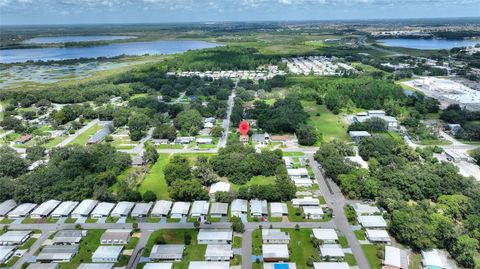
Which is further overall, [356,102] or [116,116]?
[356,102]

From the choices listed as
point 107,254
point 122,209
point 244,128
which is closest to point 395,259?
point 107,254

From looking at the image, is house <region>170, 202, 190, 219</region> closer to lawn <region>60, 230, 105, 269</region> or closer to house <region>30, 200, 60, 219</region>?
lawn <region>60, 230, 105, 269</region>

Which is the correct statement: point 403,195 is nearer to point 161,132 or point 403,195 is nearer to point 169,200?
point 169,200

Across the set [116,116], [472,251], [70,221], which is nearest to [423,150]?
[472,251]

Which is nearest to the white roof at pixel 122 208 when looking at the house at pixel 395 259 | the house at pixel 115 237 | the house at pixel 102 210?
the house at pixel 102 210

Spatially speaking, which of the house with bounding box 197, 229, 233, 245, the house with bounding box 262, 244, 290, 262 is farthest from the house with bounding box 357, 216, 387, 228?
the house with bounding box 197, 229, 233, 245

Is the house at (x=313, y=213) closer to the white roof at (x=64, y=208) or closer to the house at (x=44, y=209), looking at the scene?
the white roof at (x=64, y=208)
